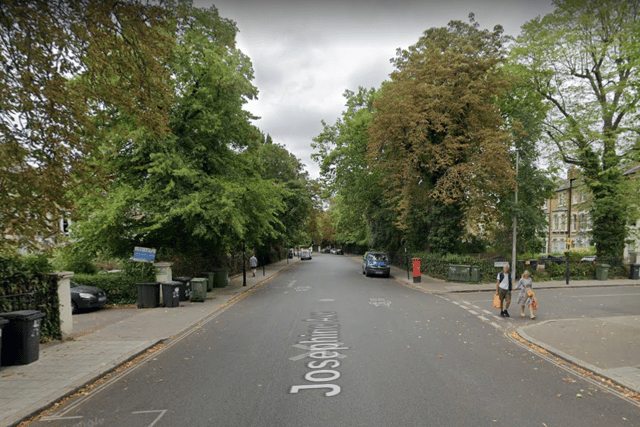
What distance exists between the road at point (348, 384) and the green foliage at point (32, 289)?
286 cm

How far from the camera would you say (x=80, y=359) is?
6.86m

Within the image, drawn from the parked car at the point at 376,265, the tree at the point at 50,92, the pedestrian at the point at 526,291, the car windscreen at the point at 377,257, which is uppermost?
the tree at the point at 50,92

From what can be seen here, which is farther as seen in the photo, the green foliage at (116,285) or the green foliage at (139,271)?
the green foliage at (139,271)

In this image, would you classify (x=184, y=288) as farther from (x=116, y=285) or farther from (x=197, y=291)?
(x=116, y=285)

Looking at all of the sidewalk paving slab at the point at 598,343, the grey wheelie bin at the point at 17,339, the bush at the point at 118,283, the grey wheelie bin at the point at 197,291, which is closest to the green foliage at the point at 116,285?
the bush at the point at 118,283

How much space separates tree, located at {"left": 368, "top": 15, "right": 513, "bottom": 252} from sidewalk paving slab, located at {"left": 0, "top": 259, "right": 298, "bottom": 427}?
1517cm

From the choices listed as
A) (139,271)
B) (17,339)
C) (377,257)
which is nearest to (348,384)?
(17,339)

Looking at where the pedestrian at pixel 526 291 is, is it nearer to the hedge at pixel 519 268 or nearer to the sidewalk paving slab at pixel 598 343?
the sidewalk paving slab at pixel 598 343

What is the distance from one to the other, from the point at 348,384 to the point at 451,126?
18869mm

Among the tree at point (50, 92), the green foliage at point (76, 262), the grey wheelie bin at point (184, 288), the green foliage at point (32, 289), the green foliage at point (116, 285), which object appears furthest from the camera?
the green foliage at point (76, 262)

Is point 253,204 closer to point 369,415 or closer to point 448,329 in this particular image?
point 448,329

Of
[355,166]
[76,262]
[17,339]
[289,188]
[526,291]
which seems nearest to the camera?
[17,339]

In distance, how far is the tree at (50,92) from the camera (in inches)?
197

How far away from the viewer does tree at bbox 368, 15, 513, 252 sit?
20.2 metres
